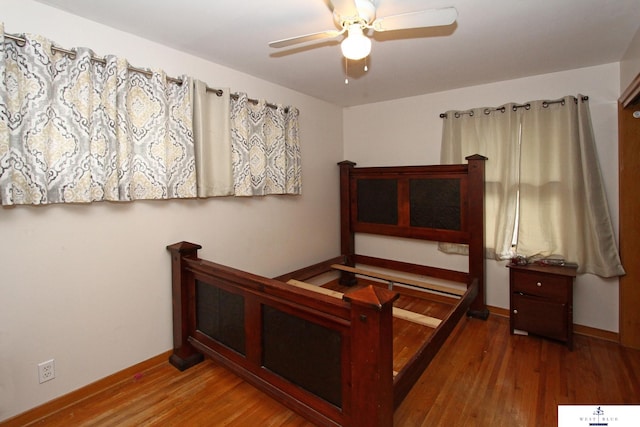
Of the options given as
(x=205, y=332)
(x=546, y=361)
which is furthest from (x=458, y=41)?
(x=205, y=332)

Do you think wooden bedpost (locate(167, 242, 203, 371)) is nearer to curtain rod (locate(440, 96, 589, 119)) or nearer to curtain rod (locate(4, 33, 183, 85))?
curtain rod (locate(4, 33, 183, 85))

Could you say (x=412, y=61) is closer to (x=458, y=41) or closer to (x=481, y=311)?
(x=458, y=41)

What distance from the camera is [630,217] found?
2586 mm

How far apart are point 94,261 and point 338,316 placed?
1690 millimetres

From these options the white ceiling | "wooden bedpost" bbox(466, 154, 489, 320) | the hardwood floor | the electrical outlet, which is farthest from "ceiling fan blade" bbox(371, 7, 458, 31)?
the electrical outlet

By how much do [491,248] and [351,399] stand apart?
2514 mm

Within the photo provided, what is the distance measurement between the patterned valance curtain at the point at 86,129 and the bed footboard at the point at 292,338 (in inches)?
24.8

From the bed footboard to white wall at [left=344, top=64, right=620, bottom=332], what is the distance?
2431mm

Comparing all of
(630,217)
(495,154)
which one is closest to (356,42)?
(495,154)

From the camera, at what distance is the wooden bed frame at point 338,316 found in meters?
1.42

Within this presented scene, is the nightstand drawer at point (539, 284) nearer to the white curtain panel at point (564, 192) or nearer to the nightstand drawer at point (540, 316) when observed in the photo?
the nightstand drawer at point (540, 316)

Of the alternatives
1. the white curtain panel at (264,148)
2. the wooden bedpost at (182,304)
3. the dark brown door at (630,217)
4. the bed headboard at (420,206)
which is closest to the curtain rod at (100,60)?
the white curtain panel at (264,148)

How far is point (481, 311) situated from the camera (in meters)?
3.18

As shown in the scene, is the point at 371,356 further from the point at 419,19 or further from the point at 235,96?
the point at 235,96
